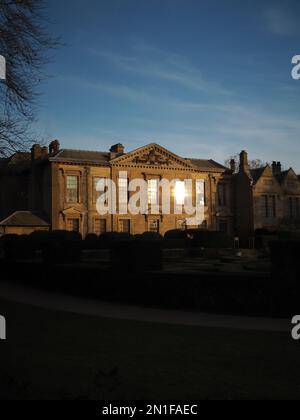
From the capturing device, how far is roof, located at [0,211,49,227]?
4434 centimetres

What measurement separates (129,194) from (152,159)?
4882 mm

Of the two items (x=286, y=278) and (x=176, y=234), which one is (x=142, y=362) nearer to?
(x=286, y=278)

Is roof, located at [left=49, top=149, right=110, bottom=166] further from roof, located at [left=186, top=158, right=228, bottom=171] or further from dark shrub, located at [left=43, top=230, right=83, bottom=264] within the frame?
dark shrub, located at [left=43, top=230, right=83, bottom=264]

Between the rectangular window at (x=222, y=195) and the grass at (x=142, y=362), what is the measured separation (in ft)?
150

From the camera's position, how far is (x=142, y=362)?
8.45 meters

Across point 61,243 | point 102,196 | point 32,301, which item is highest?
point 102,196

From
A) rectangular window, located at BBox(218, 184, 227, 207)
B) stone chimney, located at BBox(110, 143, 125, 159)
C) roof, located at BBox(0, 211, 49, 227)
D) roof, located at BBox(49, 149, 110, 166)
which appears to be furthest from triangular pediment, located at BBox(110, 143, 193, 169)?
roof, located at BBox(0, 211, 49, 227)

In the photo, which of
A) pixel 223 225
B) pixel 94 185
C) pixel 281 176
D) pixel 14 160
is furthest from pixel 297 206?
pixel 14 160

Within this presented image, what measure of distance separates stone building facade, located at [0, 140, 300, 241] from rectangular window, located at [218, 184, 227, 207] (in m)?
0.12

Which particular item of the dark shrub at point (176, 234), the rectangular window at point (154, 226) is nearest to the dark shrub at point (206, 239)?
the dark shrub at point (176, 234)

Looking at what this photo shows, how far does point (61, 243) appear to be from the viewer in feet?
73.7
